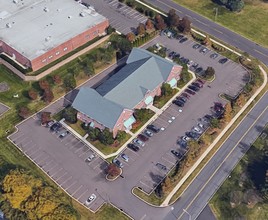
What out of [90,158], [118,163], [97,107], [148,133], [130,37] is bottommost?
[90,158]

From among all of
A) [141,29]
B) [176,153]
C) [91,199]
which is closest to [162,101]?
[176,153]

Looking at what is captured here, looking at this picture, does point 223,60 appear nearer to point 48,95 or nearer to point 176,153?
point 176,153

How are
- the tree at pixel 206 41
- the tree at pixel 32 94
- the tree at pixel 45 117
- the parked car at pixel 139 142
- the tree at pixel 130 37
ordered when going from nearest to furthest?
1. the parked car at pixel 139 142
2. the tree at pixel 45 117
3. the tree at pixel 32 94
4. the tree at pixel 130 37
5. the tree at pixel 206 41

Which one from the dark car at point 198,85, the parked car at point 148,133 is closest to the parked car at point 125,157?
the parked car at point 148,133

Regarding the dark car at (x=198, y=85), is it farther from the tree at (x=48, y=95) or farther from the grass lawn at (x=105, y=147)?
the tree at (x=48, y=95)

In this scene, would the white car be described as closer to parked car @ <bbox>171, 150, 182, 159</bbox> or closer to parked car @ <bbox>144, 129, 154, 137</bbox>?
parked car @ <bbox>144, 129, 154, 137</bbox>

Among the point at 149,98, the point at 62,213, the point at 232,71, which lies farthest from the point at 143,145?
the point at 232,71
